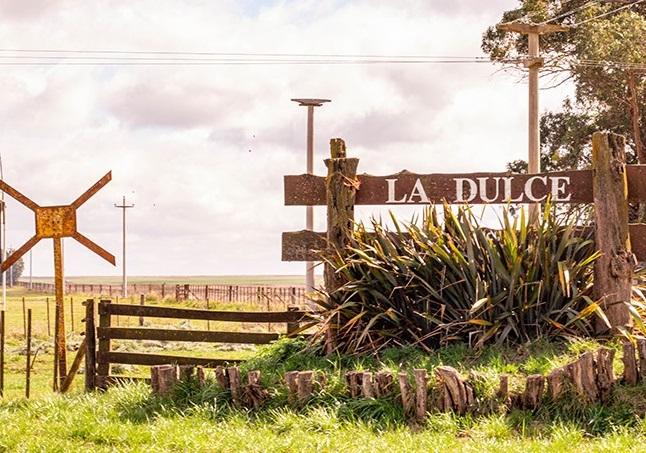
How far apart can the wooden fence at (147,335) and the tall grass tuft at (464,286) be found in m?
1.81

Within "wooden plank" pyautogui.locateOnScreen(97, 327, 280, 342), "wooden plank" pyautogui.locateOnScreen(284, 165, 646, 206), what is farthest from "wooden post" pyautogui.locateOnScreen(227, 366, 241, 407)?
"wooden plank" pyautogui.locateOnScreen(284, 165, 646, 206)

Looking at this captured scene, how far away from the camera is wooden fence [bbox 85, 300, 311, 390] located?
13.1 metres

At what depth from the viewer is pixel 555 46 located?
36656mm

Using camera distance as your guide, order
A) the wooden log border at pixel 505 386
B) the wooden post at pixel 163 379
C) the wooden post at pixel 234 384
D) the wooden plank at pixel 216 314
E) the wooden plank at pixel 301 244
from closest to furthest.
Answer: the wooden log border at pixel 505 386
the wooden post at pixel 234 384
the wooden post at pixel 163 379
the wooden plank at pixel 301 244
the wooden plank at pixel 216 314

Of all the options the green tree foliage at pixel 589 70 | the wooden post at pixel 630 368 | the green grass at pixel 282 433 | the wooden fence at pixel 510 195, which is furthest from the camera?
the green tree foliage at pixel 589 70

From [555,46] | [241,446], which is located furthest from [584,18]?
[241,446]

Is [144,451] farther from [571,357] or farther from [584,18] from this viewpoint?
[584,18]

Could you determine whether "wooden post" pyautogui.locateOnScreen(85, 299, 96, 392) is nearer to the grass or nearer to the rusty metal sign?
the rusty metal sign

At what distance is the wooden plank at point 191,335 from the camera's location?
13.1 meters

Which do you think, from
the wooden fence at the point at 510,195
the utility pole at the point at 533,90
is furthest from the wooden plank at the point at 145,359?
the utility pole at the point at 533,90

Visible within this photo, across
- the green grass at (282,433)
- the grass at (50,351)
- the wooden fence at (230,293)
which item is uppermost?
the green grass at (282,433)

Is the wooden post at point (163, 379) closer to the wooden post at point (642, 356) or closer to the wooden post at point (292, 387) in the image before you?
the wooden post at point (292, 387)

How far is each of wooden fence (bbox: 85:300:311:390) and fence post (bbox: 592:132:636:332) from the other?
3.95 metres

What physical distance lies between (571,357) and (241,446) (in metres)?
3.71
